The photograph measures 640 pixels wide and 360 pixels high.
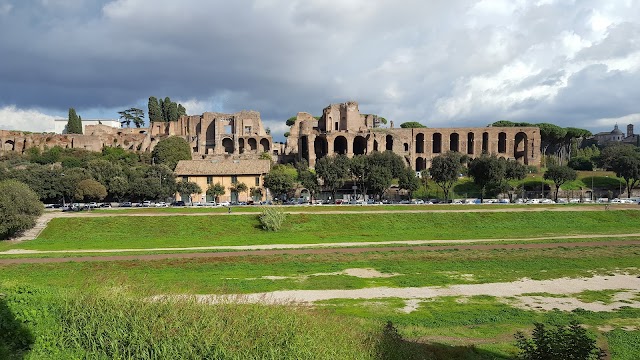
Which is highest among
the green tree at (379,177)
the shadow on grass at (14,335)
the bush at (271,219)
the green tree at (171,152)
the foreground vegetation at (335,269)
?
the green tree at (171,152)

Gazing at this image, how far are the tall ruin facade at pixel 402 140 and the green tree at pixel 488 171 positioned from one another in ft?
73.9

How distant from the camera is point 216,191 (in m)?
55.9

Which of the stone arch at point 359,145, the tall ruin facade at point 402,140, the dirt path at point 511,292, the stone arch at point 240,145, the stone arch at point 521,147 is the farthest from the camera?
the stone arch at point 240,145

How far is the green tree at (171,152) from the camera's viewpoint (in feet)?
238

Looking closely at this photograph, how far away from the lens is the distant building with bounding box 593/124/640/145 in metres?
152

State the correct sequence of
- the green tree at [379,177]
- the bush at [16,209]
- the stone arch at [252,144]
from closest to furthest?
1. the bush at [16,209]
2. the green tree at [379,177]
3. the stone arch at [252,144]

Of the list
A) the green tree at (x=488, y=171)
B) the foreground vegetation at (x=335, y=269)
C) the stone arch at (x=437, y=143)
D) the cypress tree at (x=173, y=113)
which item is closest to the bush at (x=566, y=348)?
the foreground vegetation at (x=335, y=269)

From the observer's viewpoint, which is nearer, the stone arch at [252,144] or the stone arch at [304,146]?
the stone arch at [304,146]

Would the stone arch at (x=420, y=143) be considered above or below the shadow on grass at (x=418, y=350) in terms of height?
above

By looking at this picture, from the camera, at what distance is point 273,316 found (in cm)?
1162

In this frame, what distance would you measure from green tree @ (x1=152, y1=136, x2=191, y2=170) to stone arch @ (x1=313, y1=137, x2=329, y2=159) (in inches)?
959

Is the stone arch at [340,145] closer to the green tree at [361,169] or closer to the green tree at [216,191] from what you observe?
the green tree at [361,169]

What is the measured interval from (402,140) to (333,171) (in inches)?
1155

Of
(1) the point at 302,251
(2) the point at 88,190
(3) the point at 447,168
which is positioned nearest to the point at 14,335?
(1) the point at 302,251
